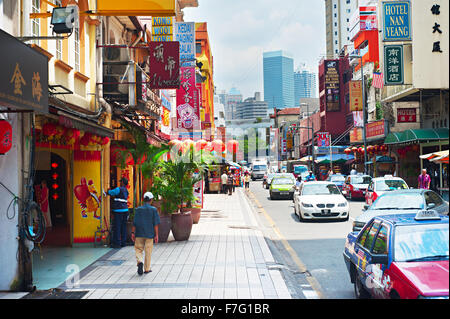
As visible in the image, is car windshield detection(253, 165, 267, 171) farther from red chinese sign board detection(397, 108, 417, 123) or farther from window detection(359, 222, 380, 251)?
window detection(359, 222, 380, 251)

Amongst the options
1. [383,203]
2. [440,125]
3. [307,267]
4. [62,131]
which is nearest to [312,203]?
[383,203]

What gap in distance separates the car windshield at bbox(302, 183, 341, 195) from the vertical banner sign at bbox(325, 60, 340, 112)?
1838 inches

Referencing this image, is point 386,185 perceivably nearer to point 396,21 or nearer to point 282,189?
point 396,21

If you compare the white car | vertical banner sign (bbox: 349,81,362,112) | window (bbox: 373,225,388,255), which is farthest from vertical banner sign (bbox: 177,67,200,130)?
window (bbox: 373,225,388,255)

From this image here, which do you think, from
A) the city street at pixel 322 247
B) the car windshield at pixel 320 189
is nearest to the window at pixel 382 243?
the city street at pixel 322 247

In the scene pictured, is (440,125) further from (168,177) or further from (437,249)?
(437,249)

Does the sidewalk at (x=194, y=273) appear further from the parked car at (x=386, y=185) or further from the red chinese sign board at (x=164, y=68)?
the parked car at (x=386, y=185)

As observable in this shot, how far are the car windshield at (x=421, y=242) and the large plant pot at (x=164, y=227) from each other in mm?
8321

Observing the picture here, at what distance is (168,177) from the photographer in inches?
577

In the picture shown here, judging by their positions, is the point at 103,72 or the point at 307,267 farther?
the point at 103,72

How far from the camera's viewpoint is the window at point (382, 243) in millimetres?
6227

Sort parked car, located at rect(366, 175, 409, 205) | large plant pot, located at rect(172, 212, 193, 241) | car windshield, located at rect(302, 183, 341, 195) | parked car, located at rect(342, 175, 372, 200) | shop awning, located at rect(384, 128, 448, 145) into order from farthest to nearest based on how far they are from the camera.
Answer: parked car, located at rect(342, 175, 372, 200) → shop awning, located at rect(384, 128, 448, 145) → parked car, located at rect(366, 175, 409, 205) → car windshield, located at rect(302, 183, 341, 195) → large plant pot, located at rect(172, 212, 193, 241)

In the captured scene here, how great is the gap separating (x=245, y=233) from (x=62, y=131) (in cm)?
738

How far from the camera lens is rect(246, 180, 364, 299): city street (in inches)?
344
